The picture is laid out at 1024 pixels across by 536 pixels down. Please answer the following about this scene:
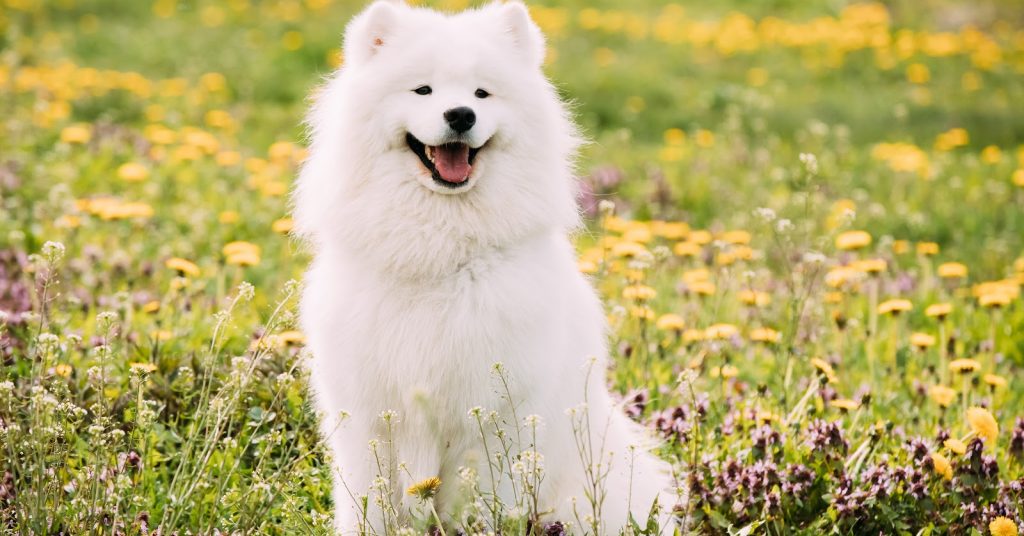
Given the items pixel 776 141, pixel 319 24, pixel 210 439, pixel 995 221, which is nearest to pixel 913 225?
pixel 995 221

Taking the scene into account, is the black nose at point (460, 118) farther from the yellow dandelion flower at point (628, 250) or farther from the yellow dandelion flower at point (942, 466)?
the yellow dandelion flower at point (942, 466)

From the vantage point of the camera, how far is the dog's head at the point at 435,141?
3113mm

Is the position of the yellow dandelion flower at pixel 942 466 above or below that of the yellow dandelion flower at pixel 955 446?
below

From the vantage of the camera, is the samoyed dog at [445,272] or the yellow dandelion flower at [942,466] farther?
the yellow dandelion flower at [942,466]

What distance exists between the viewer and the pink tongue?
3119mm

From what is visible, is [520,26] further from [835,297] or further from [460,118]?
[835,297]

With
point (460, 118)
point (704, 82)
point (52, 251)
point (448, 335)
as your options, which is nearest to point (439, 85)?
point (460, 118)

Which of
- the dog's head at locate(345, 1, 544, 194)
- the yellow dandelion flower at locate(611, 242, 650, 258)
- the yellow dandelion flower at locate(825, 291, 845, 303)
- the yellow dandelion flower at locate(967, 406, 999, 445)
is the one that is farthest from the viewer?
the yellow dandelion flower at locate(825, 291, 845, 303)

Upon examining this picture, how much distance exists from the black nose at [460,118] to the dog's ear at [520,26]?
41 cm

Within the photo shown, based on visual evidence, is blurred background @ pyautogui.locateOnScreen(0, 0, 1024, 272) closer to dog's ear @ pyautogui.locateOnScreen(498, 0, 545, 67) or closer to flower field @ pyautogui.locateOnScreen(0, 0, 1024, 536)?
flower field @ pyautogui.locateOnScreen(0, 0, 1024, 536)

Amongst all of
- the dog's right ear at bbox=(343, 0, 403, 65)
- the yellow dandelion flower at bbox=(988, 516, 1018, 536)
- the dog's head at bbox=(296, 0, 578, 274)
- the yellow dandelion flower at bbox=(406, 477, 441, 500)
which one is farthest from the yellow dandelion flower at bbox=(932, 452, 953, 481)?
the dog's right ear at bbox=(343, 0, 403, 65)

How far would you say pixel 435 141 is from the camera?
303cm

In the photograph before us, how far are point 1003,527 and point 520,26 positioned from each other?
216 centimetres

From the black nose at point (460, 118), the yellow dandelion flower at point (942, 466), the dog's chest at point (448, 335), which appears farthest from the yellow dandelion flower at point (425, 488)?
→ the yellow dandelion flower at point (942, 466)
